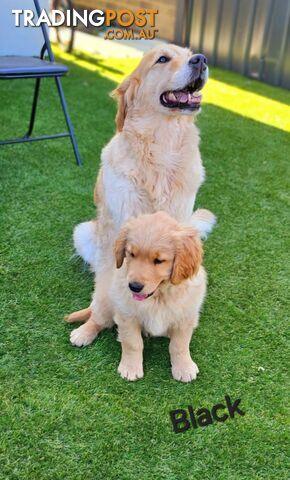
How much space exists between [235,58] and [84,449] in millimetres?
7223

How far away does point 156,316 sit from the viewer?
209 cm

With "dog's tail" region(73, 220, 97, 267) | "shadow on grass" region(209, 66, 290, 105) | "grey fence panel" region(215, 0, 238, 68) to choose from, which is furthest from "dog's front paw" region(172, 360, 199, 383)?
"grey fence panel" region(215, 0, 238, 68)

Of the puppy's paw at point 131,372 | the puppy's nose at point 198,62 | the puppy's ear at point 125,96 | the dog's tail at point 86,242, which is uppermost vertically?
the puppy's nose at point 198,62

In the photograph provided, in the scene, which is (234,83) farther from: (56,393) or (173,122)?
(56,393)

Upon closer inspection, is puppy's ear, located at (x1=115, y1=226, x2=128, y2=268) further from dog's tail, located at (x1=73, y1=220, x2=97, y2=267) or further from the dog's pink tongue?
dog's tail, located at (x1=73, y1=220, x2=97, y2=267)

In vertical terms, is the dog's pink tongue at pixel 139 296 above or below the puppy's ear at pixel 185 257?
below

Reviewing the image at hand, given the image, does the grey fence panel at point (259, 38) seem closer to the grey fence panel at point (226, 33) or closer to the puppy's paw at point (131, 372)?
the grey fence panel at point (226, 33)

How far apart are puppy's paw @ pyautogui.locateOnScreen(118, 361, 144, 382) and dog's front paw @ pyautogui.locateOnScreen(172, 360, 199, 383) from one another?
0.49 ft

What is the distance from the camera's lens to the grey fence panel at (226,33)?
7562 millimetres

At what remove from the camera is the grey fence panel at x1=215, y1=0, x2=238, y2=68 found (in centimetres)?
756

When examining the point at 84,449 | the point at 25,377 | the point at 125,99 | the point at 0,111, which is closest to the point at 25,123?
the point at 0,111

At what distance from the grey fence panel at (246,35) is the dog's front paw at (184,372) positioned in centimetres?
609

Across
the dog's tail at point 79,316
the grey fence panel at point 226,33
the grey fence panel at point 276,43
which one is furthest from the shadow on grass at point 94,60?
the dog's tail at point 79,316

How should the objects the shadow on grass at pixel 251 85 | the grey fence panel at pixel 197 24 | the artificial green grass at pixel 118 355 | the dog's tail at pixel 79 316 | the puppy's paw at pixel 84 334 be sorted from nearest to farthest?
the artificial green grass at pixel 118 355, the puppy's paw at pixel 84 334, the dog's tail at pixel 79 316, the shadow on grass at pixel 251 85, the grey fence panel at pixel 197 24
